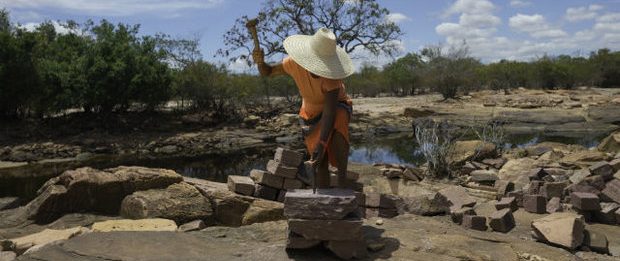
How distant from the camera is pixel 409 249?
456cm

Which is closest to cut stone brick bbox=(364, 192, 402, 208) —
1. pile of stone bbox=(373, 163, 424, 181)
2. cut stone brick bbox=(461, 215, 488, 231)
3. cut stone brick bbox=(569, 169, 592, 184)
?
cut stone brick bbox=(461, 215, 488, 231)

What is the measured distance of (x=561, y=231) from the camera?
5445mm

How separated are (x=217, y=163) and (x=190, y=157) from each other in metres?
1.81

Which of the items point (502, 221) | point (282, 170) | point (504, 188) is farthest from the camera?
point (504, 188)

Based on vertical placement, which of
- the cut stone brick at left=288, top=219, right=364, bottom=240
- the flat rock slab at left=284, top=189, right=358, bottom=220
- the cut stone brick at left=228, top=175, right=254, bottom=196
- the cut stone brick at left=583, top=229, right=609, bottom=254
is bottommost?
the cut stone brick at left=583, top=229, right=609, bottom=254

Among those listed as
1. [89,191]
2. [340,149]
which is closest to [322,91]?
[340,149]

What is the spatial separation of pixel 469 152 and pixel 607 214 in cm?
584

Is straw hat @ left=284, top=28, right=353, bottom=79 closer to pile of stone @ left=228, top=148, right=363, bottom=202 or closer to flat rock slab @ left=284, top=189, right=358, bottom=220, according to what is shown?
flat rock slab @ left=284, top=189, right=358, bottom=220

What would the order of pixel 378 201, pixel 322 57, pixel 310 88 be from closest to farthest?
pixel 322 57 → pixel 310 88 → pixel 378 201

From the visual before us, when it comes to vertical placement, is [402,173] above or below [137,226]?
below

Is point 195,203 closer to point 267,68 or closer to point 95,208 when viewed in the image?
point 95,208

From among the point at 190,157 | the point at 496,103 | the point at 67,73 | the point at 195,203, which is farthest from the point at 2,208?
the point at 496,103

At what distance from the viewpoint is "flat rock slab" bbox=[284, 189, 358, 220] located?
415cm

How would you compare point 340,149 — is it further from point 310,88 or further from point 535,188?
point 535,188
